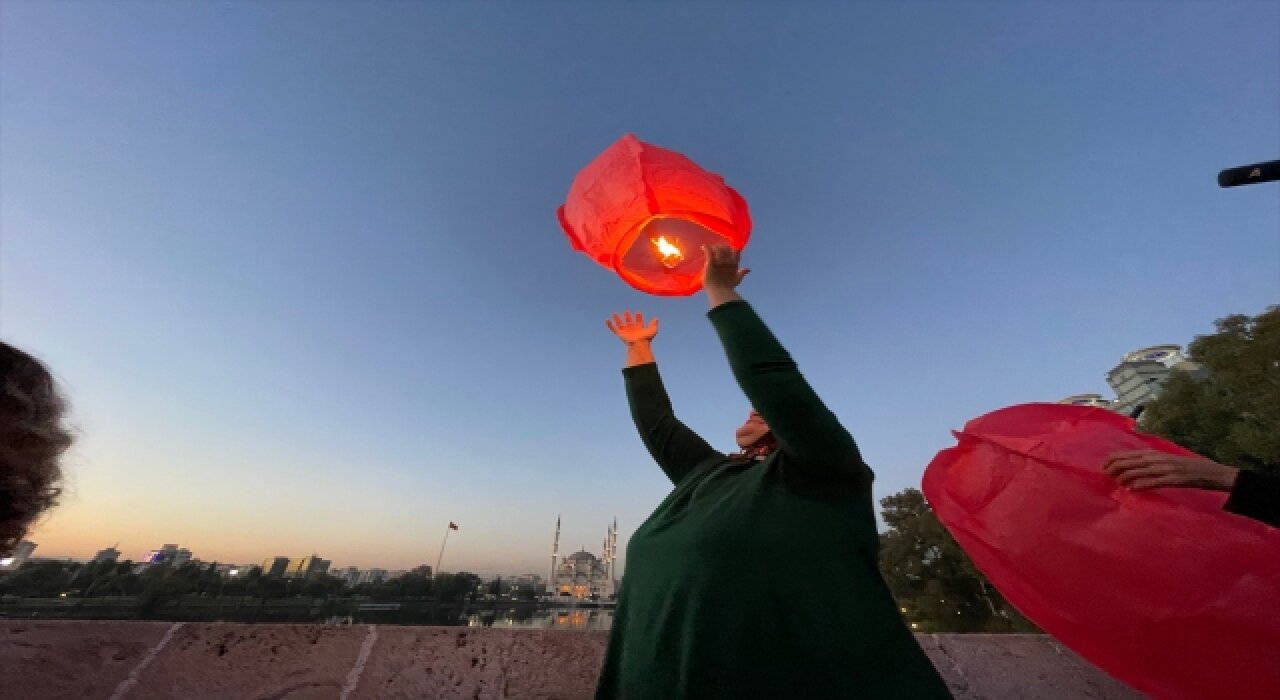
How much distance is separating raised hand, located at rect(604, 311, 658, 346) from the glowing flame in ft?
1.71

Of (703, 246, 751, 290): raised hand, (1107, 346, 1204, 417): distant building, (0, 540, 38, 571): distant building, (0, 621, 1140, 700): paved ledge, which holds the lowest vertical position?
(0, 621, 1140, 700): paved ledge

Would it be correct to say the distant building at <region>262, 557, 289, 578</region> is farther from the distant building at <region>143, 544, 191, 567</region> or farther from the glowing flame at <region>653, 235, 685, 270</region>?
the glowing flame at <region>653, 235, 685, 270</region>

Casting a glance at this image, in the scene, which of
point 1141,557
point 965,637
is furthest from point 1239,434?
point 1141,557

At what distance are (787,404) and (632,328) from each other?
129 centimetres

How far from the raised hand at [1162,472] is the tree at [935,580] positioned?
65.6 feet

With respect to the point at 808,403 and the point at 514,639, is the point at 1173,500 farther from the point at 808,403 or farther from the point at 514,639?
the point at 514,639

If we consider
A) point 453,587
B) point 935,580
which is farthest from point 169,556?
point 935,580

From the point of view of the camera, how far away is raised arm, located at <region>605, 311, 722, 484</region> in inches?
78.9

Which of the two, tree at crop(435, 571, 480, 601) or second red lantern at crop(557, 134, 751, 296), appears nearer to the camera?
second red lantern at crop(557, 134, 751, 296)

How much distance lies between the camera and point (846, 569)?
3.89 ft

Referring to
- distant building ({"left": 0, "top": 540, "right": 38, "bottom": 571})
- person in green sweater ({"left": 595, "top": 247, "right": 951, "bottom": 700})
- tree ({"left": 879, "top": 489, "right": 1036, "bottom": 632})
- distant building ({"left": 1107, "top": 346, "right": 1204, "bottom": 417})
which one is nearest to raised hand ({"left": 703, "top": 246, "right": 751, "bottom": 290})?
person in green sweater ({"left": 595, "top": 247, "right": 951, "bottom": 700})

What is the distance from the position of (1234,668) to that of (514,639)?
2.40 m

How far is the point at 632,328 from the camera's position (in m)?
2.40

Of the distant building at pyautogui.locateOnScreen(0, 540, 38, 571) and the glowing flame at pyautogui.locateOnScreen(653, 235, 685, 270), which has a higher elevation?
the glowing flame at pyautogui.locateOnScreen(653, 235, 685, 270)
